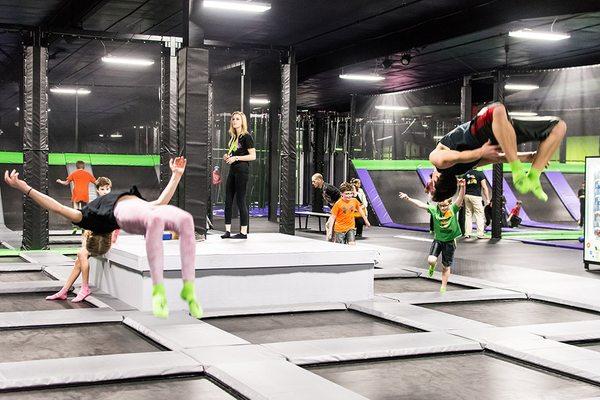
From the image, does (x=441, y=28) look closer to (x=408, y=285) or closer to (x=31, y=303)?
(x=408, y=285)

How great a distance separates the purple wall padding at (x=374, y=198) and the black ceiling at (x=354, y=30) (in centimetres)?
268

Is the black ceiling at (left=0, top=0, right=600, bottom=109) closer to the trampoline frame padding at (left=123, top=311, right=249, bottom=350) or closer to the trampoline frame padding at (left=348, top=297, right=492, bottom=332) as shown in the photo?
the trampoline frame padding at (left=123, top=311, right=249, bottom=350)

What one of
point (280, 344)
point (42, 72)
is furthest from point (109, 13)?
point (280, 344)

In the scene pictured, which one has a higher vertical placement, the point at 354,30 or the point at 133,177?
the point at 354,30

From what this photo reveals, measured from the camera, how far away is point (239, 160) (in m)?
7.78

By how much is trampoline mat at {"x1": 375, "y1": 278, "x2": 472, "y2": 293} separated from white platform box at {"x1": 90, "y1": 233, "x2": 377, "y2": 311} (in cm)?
90

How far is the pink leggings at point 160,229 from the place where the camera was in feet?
12.2

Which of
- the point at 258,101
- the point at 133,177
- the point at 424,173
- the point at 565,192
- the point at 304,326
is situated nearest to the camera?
the point at 304,326

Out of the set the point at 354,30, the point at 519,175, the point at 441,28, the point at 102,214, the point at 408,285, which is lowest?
the point at 408,285

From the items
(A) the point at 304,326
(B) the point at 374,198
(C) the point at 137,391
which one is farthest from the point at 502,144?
(B) the point at 374,198

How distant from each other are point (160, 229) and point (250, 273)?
347 centimetres

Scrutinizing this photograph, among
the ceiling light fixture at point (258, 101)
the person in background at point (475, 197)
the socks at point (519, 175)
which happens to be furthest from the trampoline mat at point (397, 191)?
the socks at point (519, 175)

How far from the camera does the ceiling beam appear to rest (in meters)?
10.7

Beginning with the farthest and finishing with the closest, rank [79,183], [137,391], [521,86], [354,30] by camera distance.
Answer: [521,86]
[354,30]
[79,183]
[137,391]
